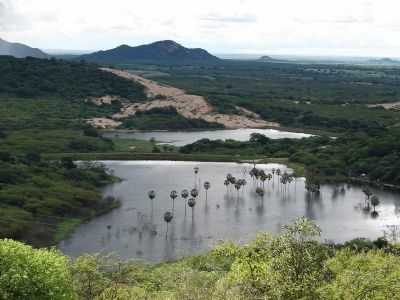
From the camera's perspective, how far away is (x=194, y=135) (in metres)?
173

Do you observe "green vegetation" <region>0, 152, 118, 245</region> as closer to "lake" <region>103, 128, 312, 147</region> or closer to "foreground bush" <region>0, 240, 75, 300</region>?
"foreground bush" <region>0, 240, 75, 300</region>

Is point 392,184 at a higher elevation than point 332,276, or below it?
below

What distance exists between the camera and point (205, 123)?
615 ft

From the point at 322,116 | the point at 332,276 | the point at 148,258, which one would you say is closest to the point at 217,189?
the point at 148,258

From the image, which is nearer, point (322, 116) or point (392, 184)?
point (392, 184)

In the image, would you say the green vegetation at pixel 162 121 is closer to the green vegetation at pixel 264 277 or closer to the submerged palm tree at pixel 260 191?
the submerged palm tree at pixel 260 191

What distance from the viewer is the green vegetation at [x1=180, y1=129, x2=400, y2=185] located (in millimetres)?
116938

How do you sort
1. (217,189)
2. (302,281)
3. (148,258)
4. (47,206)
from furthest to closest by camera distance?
(217,189) → (47,206) → (148,258) → (302,281)

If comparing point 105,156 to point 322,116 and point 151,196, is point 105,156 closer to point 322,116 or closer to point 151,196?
point 151,196

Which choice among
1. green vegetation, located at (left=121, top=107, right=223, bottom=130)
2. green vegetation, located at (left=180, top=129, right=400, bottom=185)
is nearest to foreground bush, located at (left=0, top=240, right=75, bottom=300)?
green vegetation, located at (left=180, top=129, right=400, bottom=185)

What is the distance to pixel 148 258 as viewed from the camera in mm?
67938

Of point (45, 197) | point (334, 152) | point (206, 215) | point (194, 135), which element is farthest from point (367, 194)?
point (194, 135)

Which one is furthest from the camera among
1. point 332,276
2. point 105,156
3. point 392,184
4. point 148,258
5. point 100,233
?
point 105,156

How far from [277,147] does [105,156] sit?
127 feet
